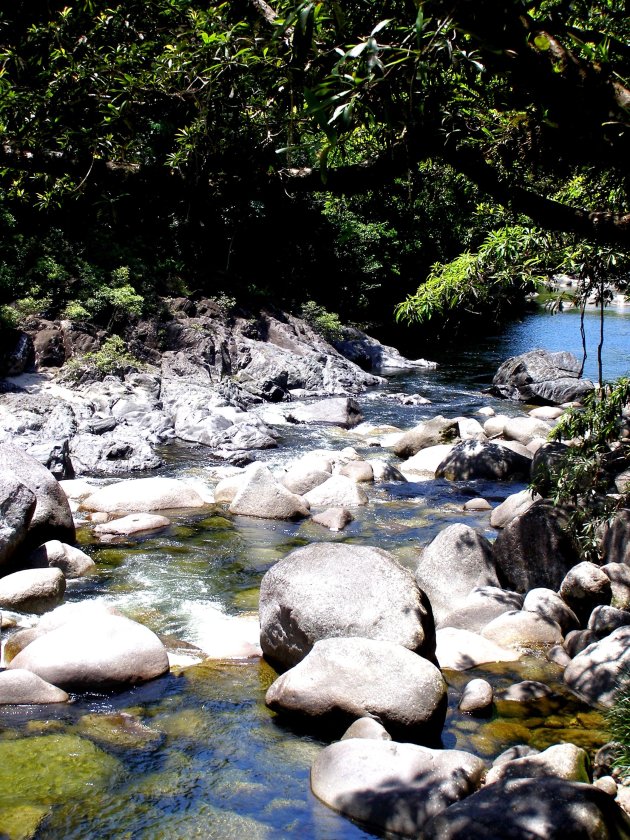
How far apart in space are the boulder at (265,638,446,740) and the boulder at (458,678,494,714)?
0.40 metres

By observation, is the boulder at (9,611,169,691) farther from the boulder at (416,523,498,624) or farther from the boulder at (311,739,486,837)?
the boulder at (416,523,498,624)

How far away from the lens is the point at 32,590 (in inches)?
294

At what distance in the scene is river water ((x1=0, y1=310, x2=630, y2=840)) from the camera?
4.36 meters

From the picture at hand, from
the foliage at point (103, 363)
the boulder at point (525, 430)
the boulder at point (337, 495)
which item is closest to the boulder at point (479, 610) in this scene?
the boulder at point (337, 495)

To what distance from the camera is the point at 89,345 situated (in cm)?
1973

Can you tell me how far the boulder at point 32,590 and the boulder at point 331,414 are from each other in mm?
11519

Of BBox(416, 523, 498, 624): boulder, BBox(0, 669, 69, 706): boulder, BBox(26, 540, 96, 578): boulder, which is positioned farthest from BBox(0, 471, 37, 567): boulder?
BBox(416, 523, 498, 624): boulder

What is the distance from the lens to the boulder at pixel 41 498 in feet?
29.7

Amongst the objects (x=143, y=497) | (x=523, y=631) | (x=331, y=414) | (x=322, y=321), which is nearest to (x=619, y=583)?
(x=523, y=631)

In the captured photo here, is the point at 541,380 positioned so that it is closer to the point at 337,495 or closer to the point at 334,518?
the point at 337,495

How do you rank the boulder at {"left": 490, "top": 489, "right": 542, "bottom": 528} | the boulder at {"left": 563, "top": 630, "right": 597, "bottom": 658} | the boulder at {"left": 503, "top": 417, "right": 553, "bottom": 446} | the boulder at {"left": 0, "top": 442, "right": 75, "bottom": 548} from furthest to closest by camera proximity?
the boulder at {"left": 503, "top": 417, "right": 553, "bottom": 446} → the boulder at {"left": 490, "top": 489, "right": 542, "bottom": 528} → the boulder at {"left": 0, "top": 442, "right": 75, "bottom": 548} → the boulder at {"left": 563, "top": 630, "right": 597, "bottom": 658}

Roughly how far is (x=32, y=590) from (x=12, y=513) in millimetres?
997

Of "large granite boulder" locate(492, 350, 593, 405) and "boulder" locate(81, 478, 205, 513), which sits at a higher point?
"large granite boulder" locate(492, 350, 593, 405)

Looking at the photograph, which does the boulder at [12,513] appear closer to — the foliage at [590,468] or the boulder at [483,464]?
the foliage at [590,468]
